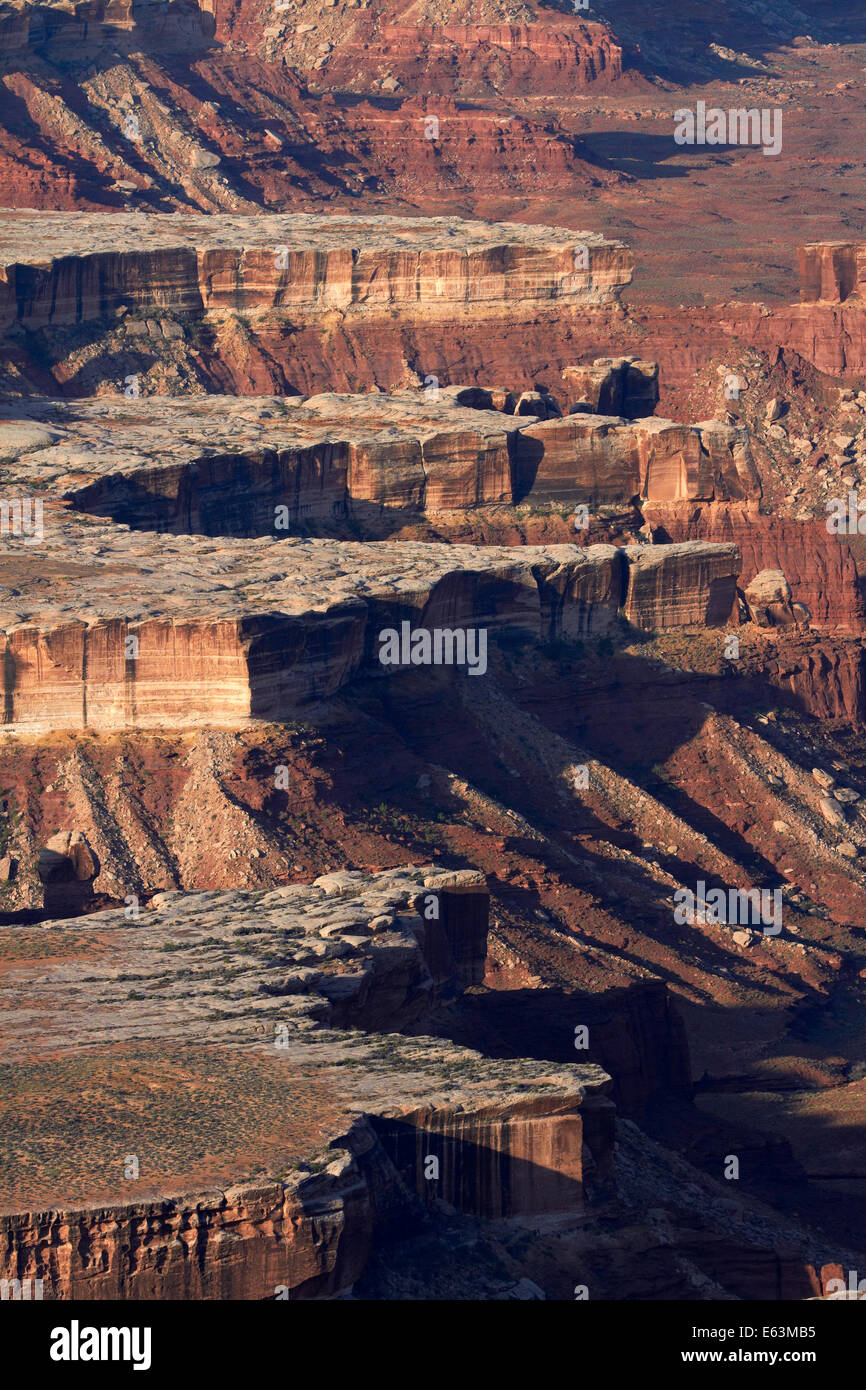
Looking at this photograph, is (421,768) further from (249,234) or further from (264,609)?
(249,234)

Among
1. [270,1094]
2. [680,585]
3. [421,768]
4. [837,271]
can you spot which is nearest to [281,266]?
[837,271]

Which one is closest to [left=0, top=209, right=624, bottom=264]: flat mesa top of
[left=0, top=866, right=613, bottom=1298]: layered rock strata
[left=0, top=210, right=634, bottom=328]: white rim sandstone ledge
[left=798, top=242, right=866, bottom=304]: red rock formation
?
[left=0, top=210, right=634, bottom=328]: white rim sandstone ledge

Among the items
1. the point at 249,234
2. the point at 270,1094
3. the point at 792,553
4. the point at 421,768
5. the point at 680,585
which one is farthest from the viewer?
the point at 249,234

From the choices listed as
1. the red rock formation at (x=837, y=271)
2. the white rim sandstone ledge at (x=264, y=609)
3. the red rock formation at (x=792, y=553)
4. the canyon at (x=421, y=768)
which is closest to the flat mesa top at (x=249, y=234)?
the canyon at (x=421, y=768)

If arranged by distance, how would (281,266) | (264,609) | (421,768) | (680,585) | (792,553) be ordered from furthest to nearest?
(281,266)
(792,553)
(680,585)
(421,768)
(264,609)

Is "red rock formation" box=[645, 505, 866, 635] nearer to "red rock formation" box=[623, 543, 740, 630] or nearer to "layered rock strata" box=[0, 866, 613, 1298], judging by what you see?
"red rock formation" box=[623, 543, 740, 630]

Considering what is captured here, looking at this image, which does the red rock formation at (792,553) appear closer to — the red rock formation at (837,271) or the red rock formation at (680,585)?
the red rock formation at (680,585)
